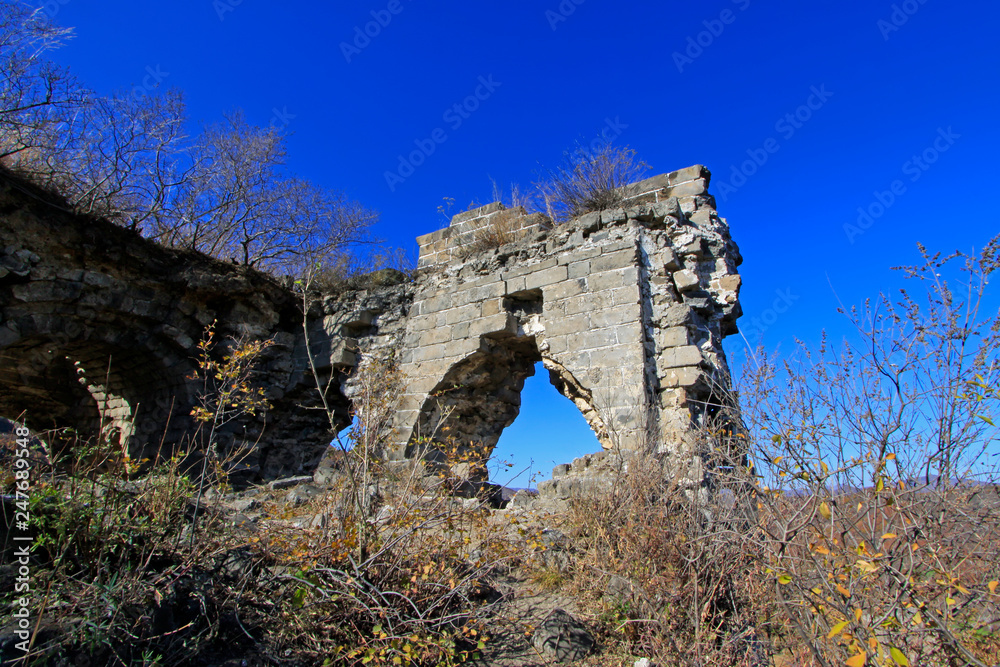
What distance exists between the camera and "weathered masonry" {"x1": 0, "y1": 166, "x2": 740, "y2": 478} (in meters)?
5.37

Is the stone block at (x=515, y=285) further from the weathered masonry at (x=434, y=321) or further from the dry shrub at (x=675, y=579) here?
the dry shrub at (x=675, y=579)

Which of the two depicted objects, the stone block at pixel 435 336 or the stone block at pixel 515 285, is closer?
the stone block at pixel 515 285

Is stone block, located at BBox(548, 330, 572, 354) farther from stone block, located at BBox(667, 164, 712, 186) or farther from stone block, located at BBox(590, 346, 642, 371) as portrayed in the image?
stone block, located at BBox(667, 164, 712, 186)

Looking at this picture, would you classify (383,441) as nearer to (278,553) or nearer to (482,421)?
(278,553)

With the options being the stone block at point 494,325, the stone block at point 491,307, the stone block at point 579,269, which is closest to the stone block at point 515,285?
the stone block at point 491,307

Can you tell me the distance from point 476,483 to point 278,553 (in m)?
2.44

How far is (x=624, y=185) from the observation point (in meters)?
6.55

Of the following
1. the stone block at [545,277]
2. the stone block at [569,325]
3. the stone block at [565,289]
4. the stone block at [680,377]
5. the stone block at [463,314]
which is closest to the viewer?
the stone block at [680,377]

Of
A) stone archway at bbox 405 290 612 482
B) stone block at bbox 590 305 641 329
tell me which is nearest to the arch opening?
stone archway at bbox 405 290 612 482

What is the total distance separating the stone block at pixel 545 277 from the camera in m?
6.00

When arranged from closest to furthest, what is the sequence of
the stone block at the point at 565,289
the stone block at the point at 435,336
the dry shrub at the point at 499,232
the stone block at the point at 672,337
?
the stone block at the point at 672,337
the stone block at the point at 565,289
the stone block at the point at 435,336
the dry shrub at the point at 499,232

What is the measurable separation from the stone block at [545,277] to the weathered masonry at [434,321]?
0.02 metres

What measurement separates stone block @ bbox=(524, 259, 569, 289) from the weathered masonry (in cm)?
2

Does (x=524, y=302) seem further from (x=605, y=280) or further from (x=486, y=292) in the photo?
(x=605, y=280)
